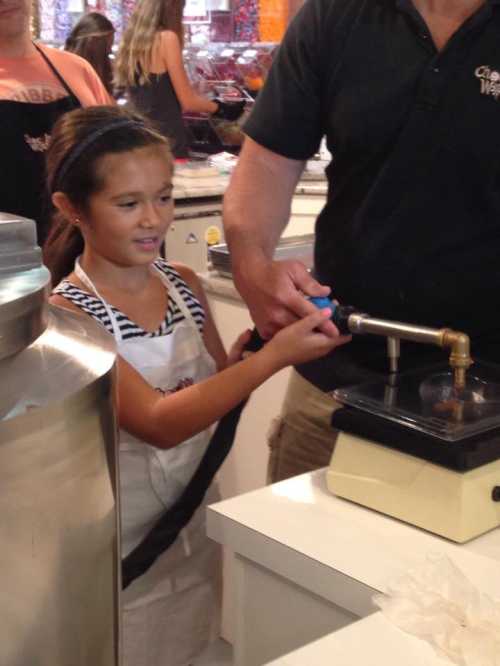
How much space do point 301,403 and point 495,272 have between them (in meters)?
0.35

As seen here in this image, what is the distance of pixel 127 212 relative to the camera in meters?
1.53

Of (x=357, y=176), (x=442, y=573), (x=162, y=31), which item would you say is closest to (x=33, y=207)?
(x=357, y=176)

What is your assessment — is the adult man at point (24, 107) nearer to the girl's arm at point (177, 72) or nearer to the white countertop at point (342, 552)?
the white countertop at point (342, 552)

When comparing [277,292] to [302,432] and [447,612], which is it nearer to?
[302,432]

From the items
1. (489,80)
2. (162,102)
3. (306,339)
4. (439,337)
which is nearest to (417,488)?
(439,337)

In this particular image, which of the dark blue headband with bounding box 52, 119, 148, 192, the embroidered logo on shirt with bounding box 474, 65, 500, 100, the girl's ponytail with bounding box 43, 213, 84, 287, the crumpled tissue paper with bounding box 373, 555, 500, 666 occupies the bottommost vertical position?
the crumpled tissue paper with bounding box 373, 555, 500, 666

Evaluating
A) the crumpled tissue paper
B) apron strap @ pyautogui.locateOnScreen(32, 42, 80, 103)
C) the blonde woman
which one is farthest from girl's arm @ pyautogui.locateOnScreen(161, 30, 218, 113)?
the crumpled tissue paper

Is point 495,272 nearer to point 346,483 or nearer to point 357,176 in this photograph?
point 357,176

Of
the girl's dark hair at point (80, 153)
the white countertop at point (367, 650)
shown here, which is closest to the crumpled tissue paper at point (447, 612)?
the white countertop at point (367, 650)

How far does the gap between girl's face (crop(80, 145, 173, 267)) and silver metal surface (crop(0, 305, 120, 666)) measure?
3.11ft

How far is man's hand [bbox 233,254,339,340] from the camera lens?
1219 millimetres

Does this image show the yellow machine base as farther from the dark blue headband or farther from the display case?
the display case

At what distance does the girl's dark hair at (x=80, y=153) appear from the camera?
5.09ft

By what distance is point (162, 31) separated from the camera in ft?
13.6
